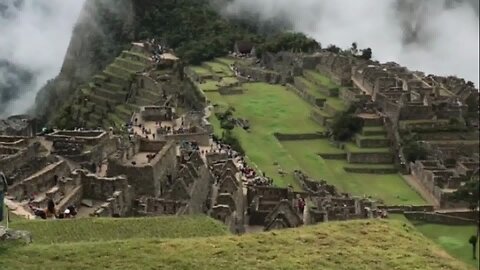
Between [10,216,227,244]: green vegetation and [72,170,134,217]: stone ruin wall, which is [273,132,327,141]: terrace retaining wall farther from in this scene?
[10,216,227,244]: green vegetation

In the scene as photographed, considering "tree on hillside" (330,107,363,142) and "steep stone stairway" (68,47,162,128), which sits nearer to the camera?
"steep stone stairway" (68,47,162,128)

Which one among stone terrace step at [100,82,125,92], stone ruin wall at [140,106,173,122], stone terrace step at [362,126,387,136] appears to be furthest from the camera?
stone terrace step at [100,82,125,92]

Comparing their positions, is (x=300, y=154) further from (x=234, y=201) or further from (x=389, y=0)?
(x=389, y=0)

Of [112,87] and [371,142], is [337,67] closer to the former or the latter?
[371,142]

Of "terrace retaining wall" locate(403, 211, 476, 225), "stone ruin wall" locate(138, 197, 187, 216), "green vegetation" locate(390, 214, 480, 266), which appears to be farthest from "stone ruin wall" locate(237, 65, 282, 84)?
"stone ruin wall" locate(138, 197, 187, 216)

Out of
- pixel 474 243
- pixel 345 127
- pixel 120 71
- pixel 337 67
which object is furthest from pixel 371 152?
pixel 120 71

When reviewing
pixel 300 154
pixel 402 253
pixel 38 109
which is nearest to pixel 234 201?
pixel 402 253
